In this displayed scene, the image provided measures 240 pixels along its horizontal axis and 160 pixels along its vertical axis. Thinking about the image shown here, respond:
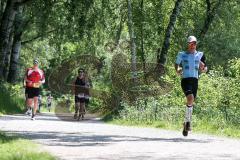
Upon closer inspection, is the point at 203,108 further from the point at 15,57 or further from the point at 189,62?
the point at 15,57

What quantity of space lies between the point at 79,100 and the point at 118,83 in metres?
4.46

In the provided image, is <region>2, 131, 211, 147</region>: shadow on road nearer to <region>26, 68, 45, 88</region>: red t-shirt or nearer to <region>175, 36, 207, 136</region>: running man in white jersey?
<region>175, 36, 207, 136</region>: running man in white jersey

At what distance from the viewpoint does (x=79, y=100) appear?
24078mm

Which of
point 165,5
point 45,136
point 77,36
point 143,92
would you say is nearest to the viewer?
point 45,136

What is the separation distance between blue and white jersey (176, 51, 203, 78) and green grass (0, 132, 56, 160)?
158 inches

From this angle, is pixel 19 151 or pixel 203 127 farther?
pixel 203 127

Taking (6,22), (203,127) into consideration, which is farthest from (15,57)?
(203,127)

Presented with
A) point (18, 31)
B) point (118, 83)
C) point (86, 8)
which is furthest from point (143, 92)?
point (18, 31)

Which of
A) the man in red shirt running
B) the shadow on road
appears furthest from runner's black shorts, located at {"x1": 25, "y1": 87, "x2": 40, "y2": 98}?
the shadow on road

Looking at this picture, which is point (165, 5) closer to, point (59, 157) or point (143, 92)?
point (143, 92)

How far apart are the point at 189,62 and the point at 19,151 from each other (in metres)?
5.13

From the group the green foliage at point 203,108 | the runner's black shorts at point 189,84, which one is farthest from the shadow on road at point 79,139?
the green foliage at point 203,108

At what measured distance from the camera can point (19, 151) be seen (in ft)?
31.7

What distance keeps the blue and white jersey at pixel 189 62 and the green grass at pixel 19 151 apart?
4017 millimetres
